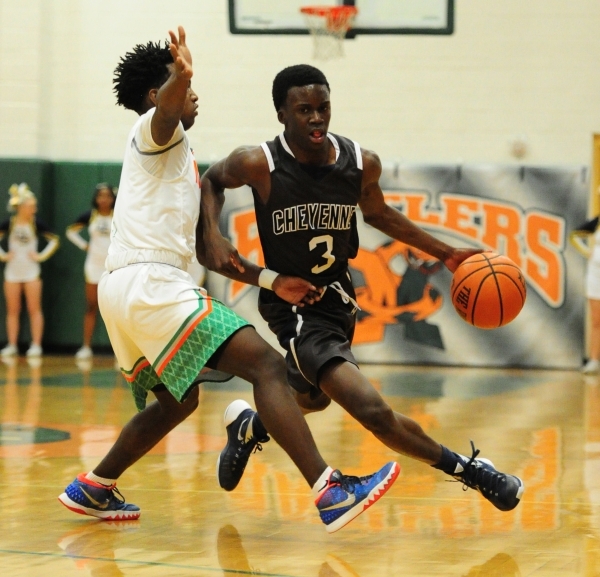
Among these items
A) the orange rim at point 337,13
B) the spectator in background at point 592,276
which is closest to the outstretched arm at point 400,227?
the orange rim at point 337,13

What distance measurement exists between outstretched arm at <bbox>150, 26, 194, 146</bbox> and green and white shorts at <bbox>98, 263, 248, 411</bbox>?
0.52 m

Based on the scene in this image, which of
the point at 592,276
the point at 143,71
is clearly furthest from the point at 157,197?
the point at 592,276

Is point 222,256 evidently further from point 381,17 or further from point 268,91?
point 268,91

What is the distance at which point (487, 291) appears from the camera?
186 inches

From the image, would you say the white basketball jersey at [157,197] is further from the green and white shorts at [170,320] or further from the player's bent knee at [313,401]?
the player's bent knee at [313,401]

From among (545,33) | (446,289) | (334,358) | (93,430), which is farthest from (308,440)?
(545,33)

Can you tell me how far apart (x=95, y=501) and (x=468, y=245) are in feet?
27.9

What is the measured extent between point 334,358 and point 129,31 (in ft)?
32.1

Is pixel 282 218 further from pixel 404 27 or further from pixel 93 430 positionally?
pixel 404 27

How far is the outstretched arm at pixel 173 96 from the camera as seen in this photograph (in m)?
3.99

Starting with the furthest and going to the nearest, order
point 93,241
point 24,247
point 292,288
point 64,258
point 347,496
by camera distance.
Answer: point 64,258
point 24,247
point 93,241
point 292,288
point 347,496

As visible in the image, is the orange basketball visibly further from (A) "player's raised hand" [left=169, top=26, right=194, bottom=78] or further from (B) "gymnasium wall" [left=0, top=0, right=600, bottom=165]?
(B) "gymnasium wall" [left=0, top=0, right=600, bottom=165]

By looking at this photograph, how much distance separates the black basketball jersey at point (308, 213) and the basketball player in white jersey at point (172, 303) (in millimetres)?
186

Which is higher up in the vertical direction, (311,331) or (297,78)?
(297,78)
